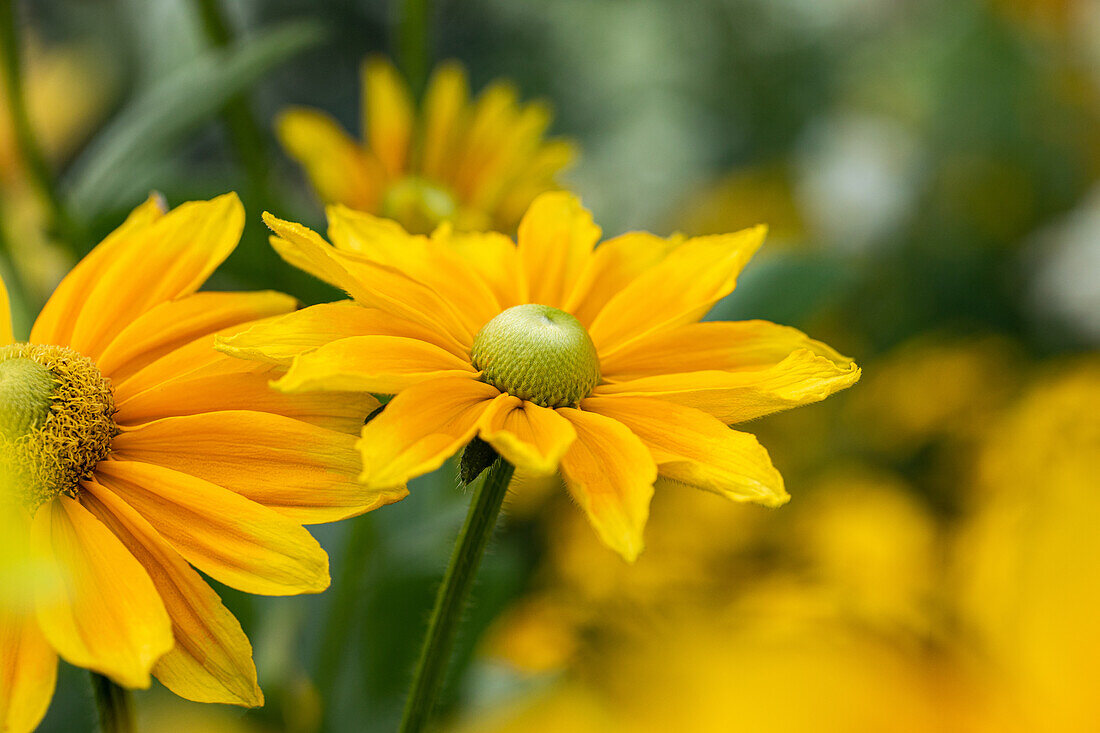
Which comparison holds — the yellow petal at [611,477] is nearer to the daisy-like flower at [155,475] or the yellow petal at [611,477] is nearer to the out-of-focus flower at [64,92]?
the daisy-like flower at [155,475]

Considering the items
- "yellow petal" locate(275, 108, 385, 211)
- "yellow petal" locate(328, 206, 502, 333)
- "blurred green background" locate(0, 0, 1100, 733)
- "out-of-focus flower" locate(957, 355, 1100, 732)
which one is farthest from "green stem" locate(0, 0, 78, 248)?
"out-of-focus flower" locate(957, 355, 1100, 732)

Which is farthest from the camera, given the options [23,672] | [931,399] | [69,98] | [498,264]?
[69,98]

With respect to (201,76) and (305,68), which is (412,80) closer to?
(201,76)

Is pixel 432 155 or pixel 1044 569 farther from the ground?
pixel 432 155

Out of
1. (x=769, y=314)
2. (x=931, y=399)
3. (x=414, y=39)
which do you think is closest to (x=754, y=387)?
(x=769, y=314)

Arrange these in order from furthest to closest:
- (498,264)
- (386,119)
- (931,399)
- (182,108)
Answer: (931,399) < (386,119) < (182,108) < (498,264)

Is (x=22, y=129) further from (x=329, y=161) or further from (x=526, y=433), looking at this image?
(x=526, y=433)

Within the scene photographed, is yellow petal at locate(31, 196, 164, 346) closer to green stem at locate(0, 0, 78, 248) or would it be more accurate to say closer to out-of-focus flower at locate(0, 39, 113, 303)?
green stem at locate(0, 0, 78, 248)
